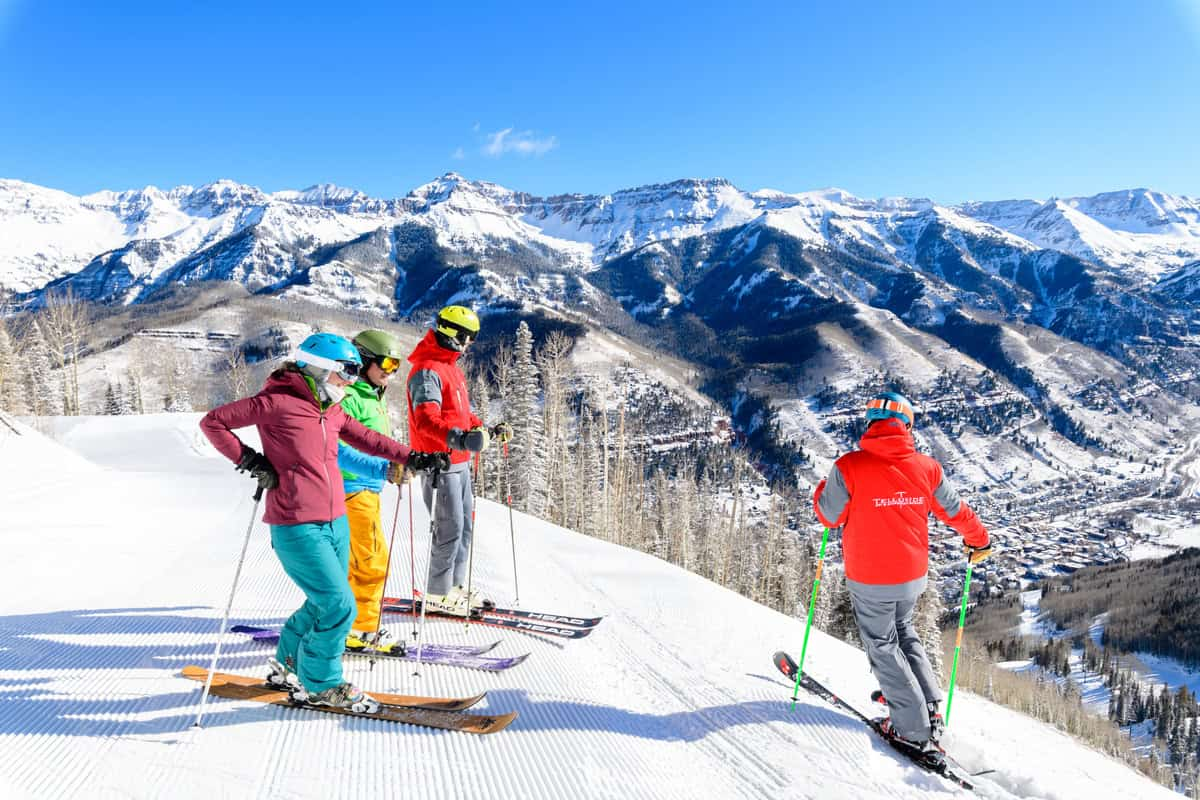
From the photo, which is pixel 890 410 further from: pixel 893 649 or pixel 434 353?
pixel 434 353

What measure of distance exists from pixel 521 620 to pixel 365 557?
2026 millimetres

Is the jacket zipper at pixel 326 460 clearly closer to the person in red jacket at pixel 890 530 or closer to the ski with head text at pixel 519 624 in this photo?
the ski with head text at pixel 519 624

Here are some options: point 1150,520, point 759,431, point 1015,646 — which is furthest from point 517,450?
point 1150,520

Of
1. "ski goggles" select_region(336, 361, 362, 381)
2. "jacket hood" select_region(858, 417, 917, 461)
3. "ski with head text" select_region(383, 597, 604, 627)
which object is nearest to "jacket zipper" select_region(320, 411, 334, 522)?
"ski goggles" select_region(336, 361, 362, 381)

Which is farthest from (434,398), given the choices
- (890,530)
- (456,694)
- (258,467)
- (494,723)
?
(890,530)

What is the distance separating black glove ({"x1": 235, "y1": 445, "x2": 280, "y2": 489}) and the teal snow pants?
0.29 m

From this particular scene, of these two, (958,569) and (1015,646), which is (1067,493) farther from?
(1015,646)

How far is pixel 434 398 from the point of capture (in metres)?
5.35

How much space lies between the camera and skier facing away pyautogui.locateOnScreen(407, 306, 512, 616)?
5.35m

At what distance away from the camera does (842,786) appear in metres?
3.93

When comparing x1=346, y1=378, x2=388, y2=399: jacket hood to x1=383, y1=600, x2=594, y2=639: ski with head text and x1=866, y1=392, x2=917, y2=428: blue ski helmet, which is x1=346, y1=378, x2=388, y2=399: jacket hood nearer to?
x1=383, y1=600, x2=594, y2=639: ski with head text

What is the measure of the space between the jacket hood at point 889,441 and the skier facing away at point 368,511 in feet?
11.9

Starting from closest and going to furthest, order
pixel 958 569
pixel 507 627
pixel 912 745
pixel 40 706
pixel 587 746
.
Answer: pixel 40 706 → pixel 587 746 → pixel 912 745 → pixel 507 627 → pixel 958 569

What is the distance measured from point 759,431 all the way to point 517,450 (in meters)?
173
